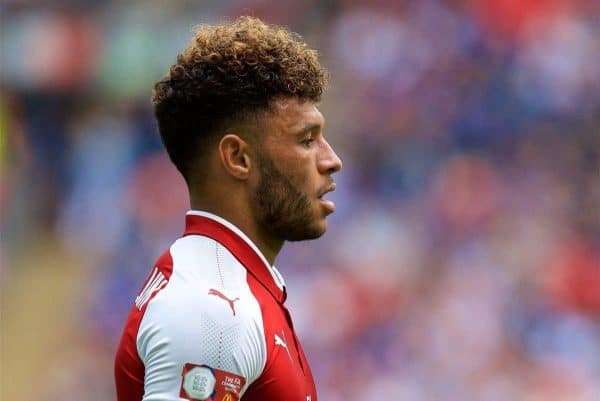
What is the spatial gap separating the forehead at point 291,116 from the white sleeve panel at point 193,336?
0.41m

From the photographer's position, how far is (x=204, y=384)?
1.82m

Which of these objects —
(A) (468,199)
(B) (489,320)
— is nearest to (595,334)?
(B) (489,320)

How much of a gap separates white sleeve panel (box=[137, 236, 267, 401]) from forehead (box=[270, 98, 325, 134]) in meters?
0.41

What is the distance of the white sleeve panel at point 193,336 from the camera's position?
1827 mm

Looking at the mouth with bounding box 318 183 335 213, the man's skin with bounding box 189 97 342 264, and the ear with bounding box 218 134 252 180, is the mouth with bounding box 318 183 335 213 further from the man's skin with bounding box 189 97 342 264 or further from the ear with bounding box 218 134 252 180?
the ear with bounding box 218 134 252 180

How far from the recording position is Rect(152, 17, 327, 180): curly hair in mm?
2133

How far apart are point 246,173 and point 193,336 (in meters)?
0.45

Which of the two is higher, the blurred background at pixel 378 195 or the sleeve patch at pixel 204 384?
the blurred background at pixel 378 195

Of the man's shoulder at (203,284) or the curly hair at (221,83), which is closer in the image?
the man's shoulder at (203,284)

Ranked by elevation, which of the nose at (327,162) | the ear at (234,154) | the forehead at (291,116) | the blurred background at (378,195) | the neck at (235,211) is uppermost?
the blurred background at (378,195)

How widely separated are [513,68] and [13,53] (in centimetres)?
394

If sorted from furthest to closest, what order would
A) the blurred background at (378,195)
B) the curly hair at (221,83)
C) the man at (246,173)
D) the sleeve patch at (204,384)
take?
the blurred background at (378,195)
the curly hair at (221,83)
the man at (246,173)
the sleeve patch at (204,384)

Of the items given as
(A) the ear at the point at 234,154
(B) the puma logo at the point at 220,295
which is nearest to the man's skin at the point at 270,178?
(A) the ear at the point at 234,154

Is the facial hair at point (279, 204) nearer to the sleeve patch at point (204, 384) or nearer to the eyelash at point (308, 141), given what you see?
the eyelash at point (308, 141)
